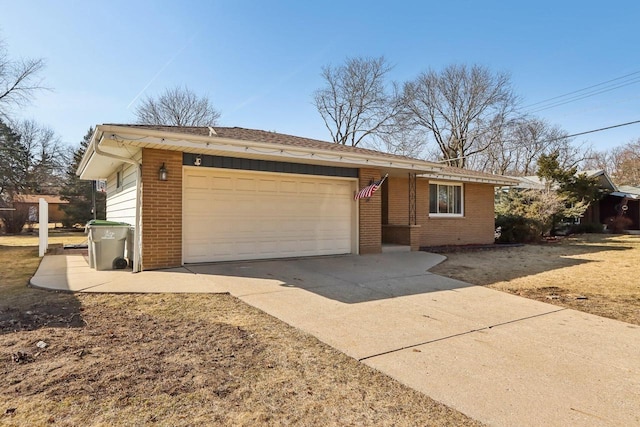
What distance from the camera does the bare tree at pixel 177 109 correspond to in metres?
32.7

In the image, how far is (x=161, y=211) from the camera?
24.5 ft

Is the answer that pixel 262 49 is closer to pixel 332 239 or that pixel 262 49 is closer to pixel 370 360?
pixel 332 239

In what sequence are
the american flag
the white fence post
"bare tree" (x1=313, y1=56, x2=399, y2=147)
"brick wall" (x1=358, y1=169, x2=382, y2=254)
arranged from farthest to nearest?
1. "bare tree" (x1=313, y1=56, x2=399, y2=147)
2. the white fence post
3. "brick wall" (x1=358, y1=169, x2=382, y2=254)
4. the american flag

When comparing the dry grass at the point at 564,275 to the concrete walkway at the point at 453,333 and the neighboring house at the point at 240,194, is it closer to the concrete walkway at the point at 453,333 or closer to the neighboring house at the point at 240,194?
the concrete walkway at the point at 453,333

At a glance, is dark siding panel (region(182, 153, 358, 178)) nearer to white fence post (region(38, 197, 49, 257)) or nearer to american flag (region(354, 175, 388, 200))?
american flag (region(354, 175, 388, 200))

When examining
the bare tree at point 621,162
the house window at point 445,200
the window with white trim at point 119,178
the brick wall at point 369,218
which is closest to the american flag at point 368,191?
the brick wall at point 369,218

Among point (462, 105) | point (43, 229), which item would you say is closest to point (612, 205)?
point (462, 105)

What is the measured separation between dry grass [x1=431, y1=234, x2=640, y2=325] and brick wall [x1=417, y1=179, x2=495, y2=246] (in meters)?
1.57

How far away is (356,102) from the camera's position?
31844 mm

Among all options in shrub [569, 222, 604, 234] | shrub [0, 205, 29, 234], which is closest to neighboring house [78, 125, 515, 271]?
shrub [569, 222, 604, 234]

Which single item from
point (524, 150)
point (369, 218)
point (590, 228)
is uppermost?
point (524, 150)

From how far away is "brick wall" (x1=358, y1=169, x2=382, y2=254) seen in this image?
1039 centimetres

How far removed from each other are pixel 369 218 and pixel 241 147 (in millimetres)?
4454

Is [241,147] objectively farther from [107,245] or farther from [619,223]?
[619,223]
